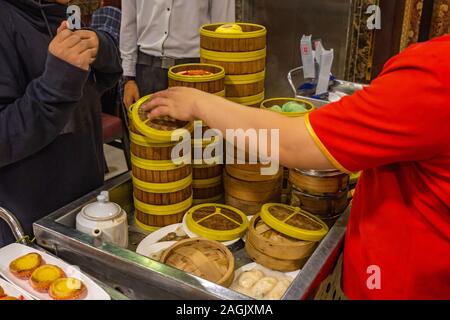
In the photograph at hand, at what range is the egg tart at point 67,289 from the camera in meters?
1.11

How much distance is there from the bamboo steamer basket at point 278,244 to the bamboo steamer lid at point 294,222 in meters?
0.02

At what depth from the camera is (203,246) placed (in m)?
1.32

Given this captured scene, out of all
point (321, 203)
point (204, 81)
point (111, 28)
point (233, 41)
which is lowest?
point (321, 203)

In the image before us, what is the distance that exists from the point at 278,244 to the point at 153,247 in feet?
1.23

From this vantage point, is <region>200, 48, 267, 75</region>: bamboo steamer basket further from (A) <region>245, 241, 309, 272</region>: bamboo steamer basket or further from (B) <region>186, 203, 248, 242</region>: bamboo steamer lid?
(A) <region>245, 241, 309, 272</region>: bamboo steamer basket

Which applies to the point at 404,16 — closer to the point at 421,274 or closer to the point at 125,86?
the point at 125,86

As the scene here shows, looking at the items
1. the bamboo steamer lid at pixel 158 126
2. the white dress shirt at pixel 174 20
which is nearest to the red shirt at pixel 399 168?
the bamboo steamer lid at pixel 158 126

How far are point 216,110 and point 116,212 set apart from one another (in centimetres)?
43

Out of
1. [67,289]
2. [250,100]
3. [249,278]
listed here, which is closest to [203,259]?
[249,278]

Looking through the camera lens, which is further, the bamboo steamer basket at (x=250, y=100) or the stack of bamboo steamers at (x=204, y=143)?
the bamboo steamer basket at (x=250, y=100)

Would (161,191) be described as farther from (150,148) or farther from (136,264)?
(136,264)

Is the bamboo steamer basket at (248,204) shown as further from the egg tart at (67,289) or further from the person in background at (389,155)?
the egg tart at (67,289)

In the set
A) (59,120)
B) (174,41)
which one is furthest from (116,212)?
(174,41)

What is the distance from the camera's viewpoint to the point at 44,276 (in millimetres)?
1167
